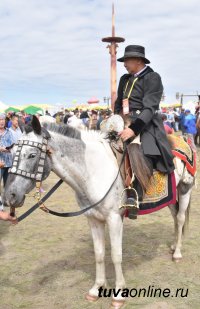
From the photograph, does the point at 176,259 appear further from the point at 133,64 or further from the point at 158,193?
the point at 133,64

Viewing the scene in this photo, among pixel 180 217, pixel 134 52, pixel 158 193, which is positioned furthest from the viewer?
pixel 180 217

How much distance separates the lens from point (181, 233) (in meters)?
5.09

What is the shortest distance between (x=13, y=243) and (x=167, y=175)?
122 inches

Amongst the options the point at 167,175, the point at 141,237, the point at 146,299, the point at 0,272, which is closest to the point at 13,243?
the point at 0,272

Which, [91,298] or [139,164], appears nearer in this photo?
[139,164]

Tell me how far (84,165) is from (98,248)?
112 cm

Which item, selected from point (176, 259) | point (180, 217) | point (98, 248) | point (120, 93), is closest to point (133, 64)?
point (120, 93)

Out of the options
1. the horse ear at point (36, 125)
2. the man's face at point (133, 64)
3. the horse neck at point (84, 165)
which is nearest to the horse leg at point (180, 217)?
the horse neck at point (84, 165)

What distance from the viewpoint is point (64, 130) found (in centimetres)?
334

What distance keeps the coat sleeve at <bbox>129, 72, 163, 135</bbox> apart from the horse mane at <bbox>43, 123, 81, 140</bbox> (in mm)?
597

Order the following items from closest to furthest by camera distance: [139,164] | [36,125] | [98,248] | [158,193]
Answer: [36,125]
[139,164]
[98,248]
[158,193]

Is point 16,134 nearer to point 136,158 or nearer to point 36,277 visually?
point 36,277

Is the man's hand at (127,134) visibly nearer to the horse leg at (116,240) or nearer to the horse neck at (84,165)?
the horse neck at (84,165)

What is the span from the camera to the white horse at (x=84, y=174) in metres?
2.99
